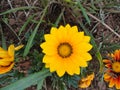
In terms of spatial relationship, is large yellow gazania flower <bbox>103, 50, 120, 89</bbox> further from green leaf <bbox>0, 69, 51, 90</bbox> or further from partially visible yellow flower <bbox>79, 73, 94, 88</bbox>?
green leaf <bbox>0, 69, 51, 90</bbox>

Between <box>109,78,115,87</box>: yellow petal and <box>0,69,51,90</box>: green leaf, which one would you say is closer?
<box>0,69,51,90</box>: green leaf

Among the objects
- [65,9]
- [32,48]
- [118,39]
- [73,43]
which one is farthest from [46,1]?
[118,39]

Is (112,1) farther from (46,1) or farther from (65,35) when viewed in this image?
(65,35)

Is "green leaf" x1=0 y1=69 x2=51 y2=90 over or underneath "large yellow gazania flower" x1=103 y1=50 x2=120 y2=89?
over

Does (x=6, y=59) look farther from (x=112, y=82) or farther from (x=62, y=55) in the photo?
(x=112, y=82)

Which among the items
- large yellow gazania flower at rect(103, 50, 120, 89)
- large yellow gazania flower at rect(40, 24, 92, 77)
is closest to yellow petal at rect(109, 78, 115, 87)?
large yellow gazania flower at rect(103, 50, 120, 89)
